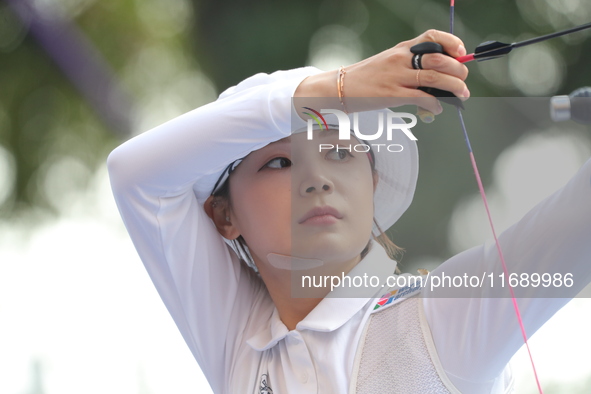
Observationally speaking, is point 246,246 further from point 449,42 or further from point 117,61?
point 117,61

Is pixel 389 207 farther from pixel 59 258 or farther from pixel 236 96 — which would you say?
pixel 59 258

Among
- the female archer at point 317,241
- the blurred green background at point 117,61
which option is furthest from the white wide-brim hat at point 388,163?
the blurred green background at point 117,61

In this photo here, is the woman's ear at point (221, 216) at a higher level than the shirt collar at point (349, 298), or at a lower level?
higher

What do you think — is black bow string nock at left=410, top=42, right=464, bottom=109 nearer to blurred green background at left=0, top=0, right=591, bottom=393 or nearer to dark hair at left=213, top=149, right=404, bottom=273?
dark hair at left=213, top=149, right=404, bottom=273

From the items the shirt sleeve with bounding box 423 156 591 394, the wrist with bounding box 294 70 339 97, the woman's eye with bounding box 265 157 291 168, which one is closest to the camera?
the shirt sleeve with bounding box 423 156 591 394

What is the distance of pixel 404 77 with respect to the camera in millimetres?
648

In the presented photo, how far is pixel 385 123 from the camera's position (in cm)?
71

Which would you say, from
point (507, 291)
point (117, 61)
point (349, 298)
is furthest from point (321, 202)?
point (117, 61)

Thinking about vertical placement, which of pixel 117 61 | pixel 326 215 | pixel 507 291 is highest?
pixel 117 61

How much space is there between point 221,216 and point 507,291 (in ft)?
1.35

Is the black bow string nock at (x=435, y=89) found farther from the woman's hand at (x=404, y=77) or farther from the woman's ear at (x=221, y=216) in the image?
the woman's ear at (x=221, y=216)

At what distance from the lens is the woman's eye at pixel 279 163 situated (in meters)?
0.80

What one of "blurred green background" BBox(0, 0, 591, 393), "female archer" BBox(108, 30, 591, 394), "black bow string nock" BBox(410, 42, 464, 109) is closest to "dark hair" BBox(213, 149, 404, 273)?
Answer: "female archer" BBox(108, 30, 591, 394)

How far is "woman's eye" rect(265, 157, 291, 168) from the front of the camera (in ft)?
2.63
